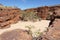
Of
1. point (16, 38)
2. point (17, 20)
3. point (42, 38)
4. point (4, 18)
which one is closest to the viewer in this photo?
point (42, 38)

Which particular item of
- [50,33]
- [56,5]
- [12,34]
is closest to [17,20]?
[12,34]

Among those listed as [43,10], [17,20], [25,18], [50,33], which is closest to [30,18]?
[25,18]

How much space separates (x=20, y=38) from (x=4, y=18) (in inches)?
350

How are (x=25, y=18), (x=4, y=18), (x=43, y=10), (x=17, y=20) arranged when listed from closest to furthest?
1. (x=4, y=18)
2. (x=17, y=20)
3. (x=25, y=18)
4. (x=43, y=10)

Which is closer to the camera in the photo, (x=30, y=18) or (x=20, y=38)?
(x=20, y=38)

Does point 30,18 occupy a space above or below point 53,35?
below

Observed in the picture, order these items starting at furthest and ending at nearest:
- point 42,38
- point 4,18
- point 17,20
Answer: point 17,20
point 4,18
point 42,38

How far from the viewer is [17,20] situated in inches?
617

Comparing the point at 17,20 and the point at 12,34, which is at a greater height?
the point at 12,34

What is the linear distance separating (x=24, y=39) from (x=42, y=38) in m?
1.27

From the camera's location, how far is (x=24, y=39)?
492cm

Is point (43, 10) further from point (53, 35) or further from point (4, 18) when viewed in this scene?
point (53, 35)

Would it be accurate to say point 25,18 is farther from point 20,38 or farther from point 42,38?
point 42,38

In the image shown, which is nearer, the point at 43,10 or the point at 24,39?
the point at 24,39
